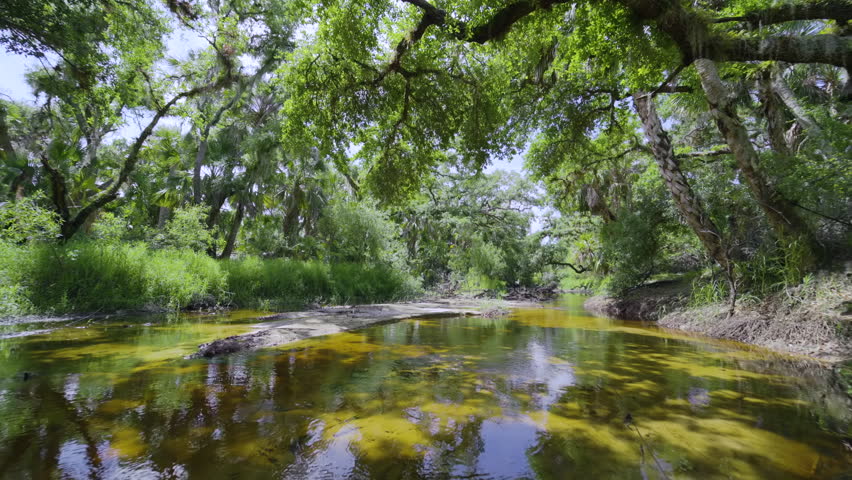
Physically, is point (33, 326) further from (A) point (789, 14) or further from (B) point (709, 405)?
(A) point (789, 14)

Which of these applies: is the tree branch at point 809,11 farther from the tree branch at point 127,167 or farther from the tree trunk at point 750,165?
the tree branch at point 127,167

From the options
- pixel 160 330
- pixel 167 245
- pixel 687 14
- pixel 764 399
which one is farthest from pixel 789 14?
pixel 167 245

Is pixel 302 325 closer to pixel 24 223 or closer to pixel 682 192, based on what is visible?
pixel 24 223

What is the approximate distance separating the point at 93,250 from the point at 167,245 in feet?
17.3

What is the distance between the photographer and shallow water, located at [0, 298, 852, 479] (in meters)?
2.22

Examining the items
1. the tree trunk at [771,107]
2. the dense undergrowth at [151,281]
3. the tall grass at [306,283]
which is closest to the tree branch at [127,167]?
the dense undergrowth at [151,281]

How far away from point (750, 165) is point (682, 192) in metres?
1.69

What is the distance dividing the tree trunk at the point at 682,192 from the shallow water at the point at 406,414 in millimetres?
3994

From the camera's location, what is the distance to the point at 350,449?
2.40 m

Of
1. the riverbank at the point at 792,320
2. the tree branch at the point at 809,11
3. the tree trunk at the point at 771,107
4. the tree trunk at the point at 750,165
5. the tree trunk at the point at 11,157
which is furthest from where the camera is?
the tree trunk at the point at 11,157

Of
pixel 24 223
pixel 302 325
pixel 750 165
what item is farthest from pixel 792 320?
pixel 24 223

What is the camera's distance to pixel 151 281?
9.86m

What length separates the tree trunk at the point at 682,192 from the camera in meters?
8.70

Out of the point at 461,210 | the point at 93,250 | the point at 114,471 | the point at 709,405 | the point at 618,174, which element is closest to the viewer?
the point at 114,471
